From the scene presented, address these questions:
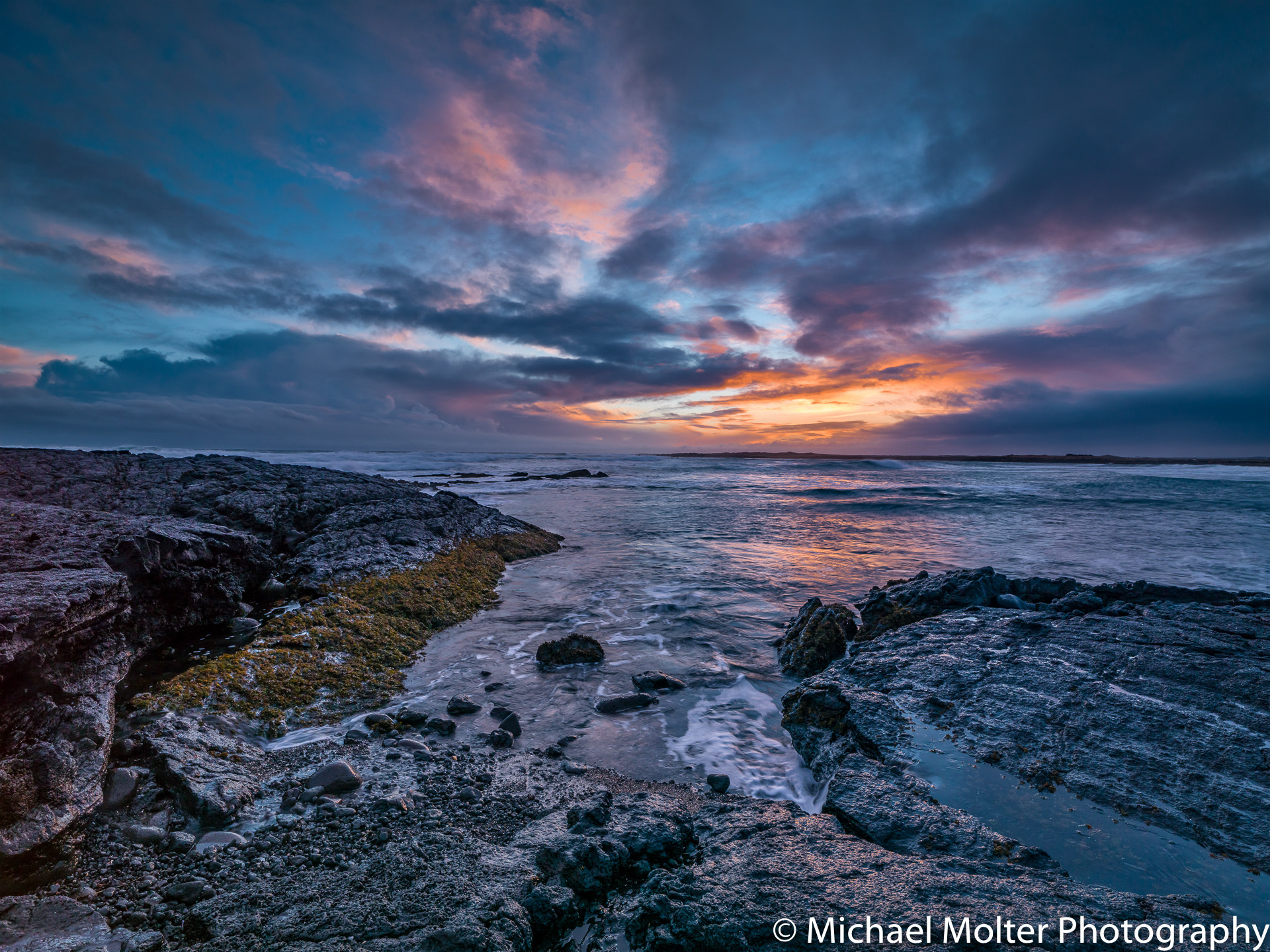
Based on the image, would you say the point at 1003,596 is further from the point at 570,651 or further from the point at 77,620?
the point at 77,620

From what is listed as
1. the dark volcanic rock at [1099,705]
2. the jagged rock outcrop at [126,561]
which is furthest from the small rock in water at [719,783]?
the jagged rock outcrop at [126,561]

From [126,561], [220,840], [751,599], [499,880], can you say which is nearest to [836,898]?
[499,880]

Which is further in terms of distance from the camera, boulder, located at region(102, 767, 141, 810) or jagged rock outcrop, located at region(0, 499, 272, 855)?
boulder, located at region(102, 767, 141, 810)

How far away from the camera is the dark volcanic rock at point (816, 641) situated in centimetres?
720

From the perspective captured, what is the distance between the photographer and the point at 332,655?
632 cm

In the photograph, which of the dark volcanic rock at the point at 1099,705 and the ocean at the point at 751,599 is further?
the ocean at the point at 751,599

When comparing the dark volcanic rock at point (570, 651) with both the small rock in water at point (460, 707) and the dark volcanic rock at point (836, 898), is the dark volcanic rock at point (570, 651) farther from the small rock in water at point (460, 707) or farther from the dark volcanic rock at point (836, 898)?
the dark volcanic rock at point (836, 898)

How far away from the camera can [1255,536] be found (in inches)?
728

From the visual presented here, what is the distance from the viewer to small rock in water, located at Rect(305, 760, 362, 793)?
12.6 ft

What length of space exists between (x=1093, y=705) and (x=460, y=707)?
665cm

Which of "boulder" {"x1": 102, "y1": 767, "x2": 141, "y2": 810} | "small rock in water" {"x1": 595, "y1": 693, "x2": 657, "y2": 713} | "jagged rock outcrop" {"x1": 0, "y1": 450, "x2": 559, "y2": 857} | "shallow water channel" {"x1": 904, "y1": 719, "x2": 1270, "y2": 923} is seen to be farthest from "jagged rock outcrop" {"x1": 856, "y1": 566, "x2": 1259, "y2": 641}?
"jagged rock outcrop" {"x1": 0, "y1": 450, "x2": 559, "y2": 857}

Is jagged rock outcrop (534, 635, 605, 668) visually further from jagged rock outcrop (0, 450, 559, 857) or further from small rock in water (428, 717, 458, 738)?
jagged rock outcrop (0, 450, 559, 857)

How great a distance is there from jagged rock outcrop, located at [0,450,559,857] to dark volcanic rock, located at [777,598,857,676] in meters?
6.50

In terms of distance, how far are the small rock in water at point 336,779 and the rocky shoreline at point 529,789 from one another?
0.7 inches
